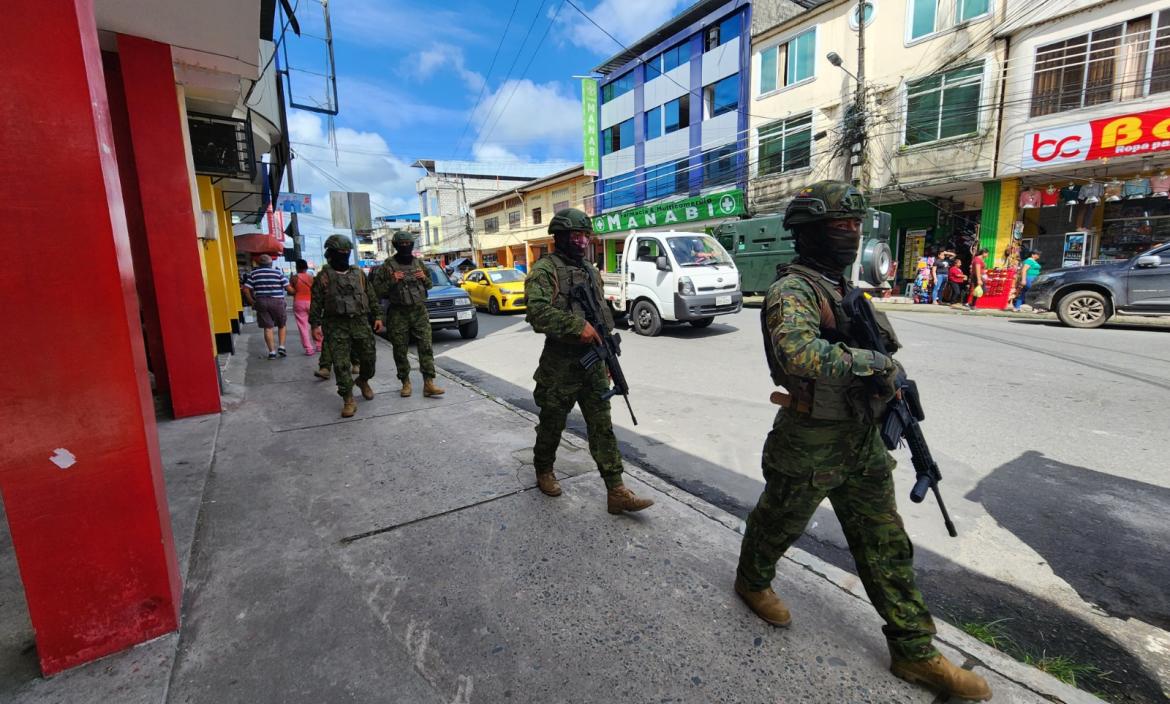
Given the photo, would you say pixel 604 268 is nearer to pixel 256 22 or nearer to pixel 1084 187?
pixel 1084 187

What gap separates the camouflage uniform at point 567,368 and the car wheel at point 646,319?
6.52 m

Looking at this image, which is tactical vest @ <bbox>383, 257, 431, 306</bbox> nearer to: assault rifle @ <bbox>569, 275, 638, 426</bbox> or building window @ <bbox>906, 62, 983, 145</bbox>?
assault rifle @ <bbox>569, 275, 638, 426</bbox>

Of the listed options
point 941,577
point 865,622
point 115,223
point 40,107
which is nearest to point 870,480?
point 865,622

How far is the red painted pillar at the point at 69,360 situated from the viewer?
162 cm

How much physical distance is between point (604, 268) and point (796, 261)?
2642 centimetres

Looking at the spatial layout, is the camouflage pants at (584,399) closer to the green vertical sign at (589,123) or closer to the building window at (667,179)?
the building window at (667,179)

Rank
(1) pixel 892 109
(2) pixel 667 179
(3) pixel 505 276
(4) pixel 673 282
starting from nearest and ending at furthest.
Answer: (4) pixel 673 282 → (3) pixel 505 276 → (1) pixel 892 109 → (2) pixel 667 179

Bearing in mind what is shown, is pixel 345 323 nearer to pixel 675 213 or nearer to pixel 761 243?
pixel 761 243

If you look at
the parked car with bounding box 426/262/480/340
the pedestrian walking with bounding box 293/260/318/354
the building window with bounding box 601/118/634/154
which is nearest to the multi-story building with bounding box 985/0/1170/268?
the parked car with bounding box 426/262/480/340

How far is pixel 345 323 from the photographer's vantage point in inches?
210

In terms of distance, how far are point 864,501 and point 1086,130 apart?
51.3 ft

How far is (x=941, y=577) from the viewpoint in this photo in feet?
8.32

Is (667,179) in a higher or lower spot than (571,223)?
higher

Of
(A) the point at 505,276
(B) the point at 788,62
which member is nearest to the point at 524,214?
(B) the point at 788,62
